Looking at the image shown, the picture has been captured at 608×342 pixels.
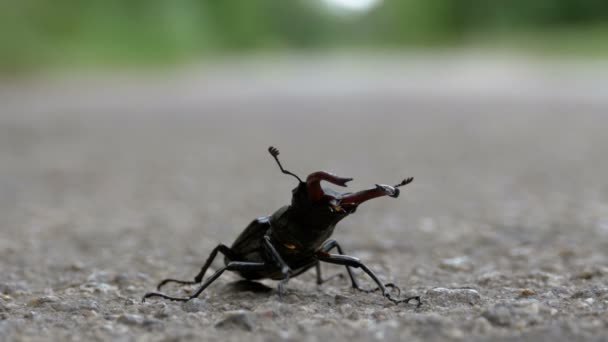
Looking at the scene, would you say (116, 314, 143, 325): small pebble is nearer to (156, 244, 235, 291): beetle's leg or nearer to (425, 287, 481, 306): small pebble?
(156, 244, 235, 291): beetle's leg

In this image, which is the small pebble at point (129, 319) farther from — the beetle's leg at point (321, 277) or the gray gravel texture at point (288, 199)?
the beetle's leg at point (321, 277)

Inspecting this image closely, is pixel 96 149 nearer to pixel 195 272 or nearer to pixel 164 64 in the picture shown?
pixel 195 272

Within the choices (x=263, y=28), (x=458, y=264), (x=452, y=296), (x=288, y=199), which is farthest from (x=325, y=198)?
(x=263, y=28)

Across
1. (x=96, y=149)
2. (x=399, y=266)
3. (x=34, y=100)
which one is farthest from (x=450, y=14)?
(x=399, y=266)

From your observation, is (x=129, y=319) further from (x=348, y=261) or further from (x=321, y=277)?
(x=321, y=277)

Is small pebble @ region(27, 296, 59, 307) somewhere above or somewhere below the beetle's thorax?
below

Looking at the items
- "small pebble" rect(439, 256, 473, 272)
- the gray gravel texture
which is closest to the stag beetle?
the gray gravel texture

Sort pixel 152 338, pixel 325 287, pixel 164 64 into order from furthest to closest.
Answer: pixel 164 64
pixel 325 287
pixel 152 338
